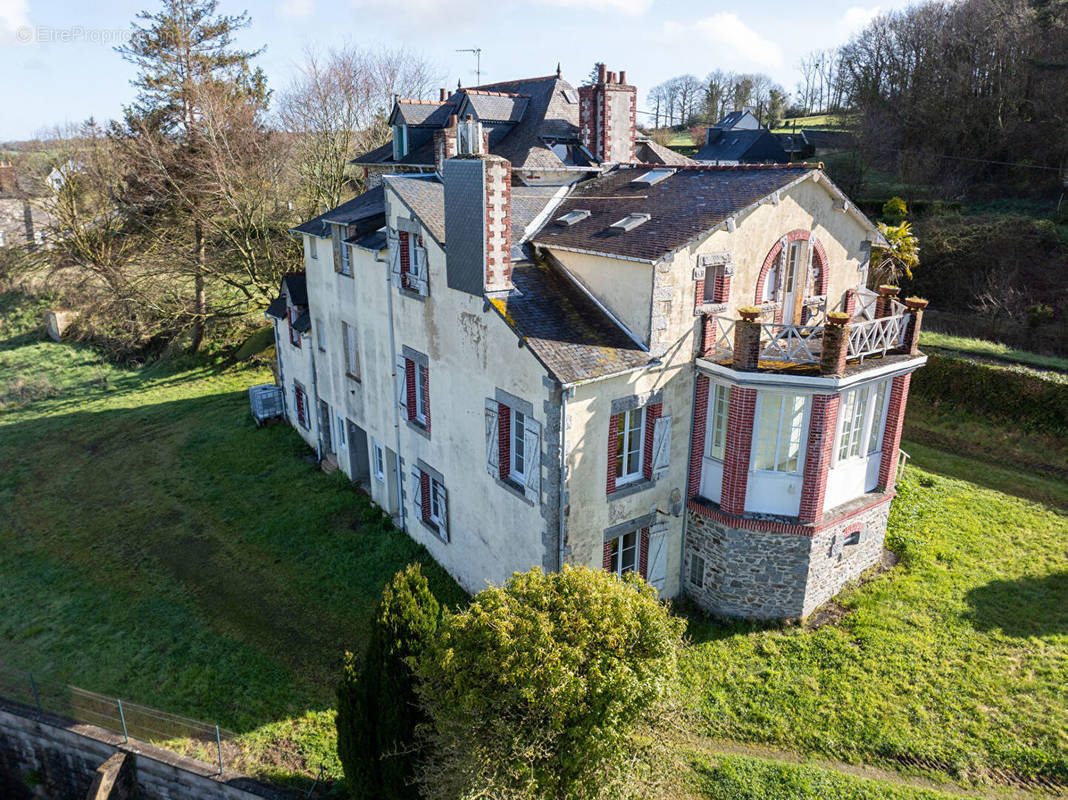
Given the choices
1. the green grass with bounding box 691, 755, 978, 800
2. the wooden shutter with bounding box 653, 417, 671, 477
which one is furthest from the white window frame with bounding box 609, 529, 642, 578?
the green grass with bounding box 691, 755, 978, 800

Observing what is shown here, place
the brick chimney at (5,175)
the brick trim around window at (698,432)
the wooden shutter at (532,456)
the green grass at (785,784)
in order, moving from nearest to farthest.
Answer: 1. the green grass at (785,784)
2. the wooden shutter at (532,456)
3. the brick trim around window at (698,432)
4. the brick chimney at (5,175)

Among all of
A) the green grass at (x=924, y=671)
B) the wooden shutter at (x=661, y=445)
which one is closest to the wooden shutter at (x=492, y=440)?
the wooden shutter at (x=661, y=445)

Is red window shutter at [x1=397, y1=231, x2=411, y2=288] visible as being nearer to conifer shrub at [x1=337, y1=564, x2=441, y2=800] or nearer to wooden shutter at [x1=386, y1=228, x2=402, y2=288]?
wooden shutter at [x1=386, y1=228, x2=402, y2=288]

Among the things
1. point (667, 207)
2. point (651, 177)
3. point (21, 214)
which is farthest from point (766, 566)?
point (21, 214)

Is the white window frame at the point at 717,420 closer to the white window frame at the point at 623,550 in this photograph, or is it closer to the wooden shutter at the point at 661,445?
the wooden shutter at the point at 661,445

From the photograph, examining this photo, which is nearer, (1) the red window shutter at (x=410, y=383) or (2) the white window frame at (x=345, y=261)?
(1) the red window shutter at (x=410, y=383)

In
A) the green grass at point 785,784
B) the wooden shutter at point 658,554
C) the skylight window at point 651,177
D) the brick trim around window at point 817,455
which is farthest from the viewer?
the skylight window at point 651,177
